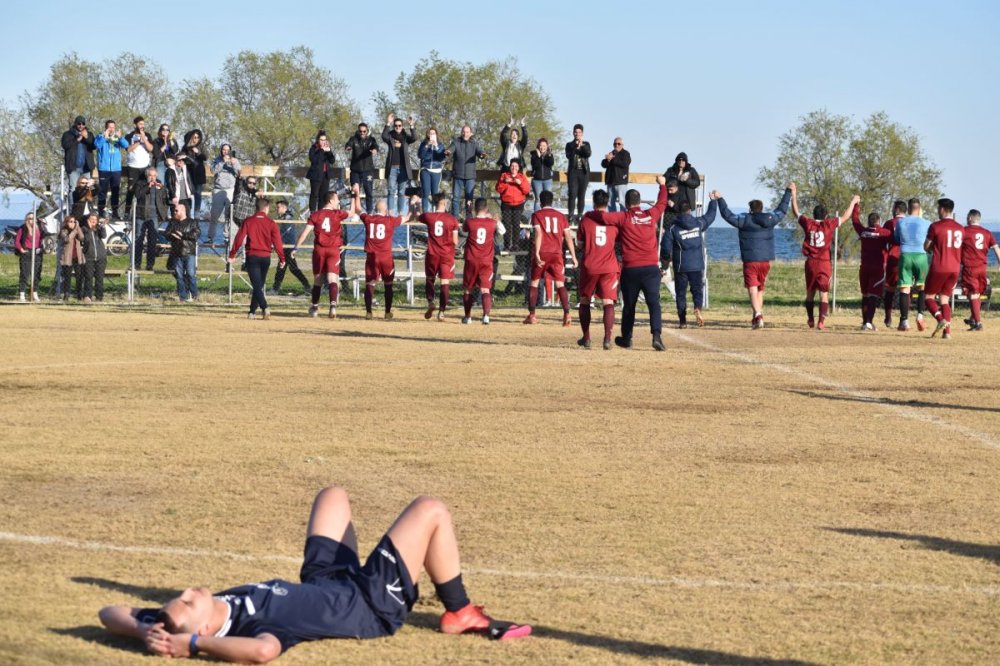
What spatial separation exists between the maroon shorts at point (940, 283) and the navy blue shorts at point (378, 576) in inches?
743

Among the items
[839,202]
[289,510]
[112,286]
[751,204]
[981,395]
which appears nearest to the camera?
[289,510]

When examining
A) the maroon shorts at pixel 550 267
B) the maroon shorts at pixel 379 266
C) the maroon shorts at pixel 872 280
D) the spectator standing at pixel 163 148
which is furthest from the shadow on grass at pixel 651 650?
the spectator standing at pixel 163 148

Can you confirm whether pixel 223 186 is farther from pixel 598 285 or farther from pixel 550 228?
pixel 598 285

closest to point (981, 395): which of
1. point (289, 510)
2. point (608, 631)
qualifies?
point (289, 510)

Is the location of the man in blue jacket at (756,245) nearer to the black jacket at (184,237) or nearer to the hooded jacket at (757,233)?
the hooded jacket at (757,233)

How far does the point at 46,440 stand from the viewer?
12227mm

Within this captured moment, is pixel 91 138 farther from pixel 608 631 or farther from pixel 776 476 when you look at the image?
pixel 608 631

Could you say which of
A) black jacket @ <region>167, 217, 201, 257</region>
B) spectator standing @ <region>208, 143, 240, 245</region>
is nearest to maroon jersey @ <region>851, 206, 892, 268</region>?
black jacket @ <region>167, 217, 201, 257</region>

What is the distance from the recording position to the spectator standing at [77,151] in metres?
30.6

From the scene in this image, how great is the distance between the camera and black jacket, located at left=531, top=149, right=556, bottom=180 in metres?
30.7

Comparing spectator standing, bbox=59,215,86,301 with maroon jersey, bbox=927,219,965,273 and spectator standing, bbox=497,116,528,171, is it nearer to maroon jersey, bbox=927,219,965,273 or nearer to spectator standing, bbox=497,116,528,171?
spectator standing, bbox=497,116,528,171

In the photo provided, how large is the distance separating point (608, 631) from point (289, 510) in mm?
3200

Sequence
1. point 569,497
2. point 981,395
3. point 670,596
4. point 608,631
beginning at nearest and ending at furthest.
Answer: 1. point 608,631
2. point 670,596
3. point 569,497
4. point 981,395

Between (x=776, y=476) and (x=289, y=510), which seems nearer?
(x=289, y=510)
